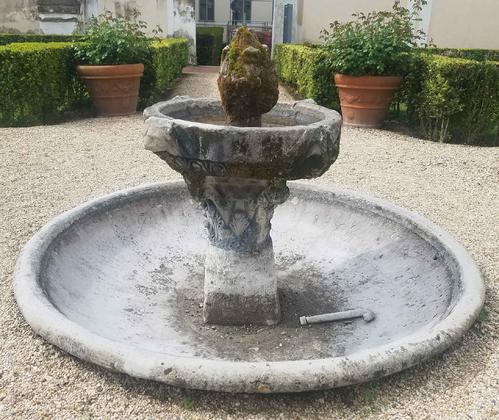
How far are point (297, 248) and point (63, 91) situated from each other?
6123mm

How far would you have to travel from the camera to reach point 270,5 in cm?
2811

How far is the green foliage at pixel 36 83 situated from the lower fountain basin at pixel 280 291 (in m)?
4.94

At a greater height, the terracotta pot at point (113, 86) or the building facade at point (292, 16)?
the building facade at point (292, 16)

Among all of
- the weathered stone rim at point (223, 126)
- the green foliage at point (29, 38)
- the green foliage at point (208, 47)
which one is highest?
the weathered stone rim at point (223, 126)

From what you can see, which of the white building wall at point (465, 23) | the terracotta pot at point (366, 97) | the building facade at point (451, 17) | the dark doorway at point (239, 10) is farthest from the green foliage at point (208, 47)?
the terracotta pot at point (366, 97)

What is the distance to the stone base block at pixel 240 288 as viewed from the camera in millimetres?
2822

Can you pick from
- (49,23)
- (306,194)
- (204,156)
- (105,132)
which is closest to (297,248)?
(306,194)

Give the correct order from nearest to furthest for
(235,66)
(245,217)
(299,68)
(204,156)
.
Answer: (204,156)
(235,66)
(245,217)
(299,68)

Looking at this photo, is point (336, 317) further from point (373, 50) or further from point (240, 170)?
point (373, 50)

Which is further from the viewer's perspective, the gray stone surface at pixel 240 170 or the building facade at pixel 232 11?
the building facade at pixel 232 11

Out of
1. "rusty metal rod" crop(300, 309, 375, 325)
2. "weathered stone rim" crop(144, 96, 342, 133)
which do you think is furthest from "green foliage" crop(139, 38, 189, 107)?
"rusty metal rod" crop(300, 309, 375, 325)

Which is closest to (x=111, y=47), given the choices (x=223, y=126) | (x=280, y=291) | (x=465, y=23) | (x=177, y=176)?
(x=177, y=176)

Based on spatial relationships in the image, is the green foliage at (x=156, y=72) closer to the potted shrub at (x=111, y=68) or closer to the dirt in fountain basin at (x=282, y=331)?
the potted shrub at (x=111, y=68)

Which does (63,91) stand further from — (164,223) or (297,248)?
(297,248)
